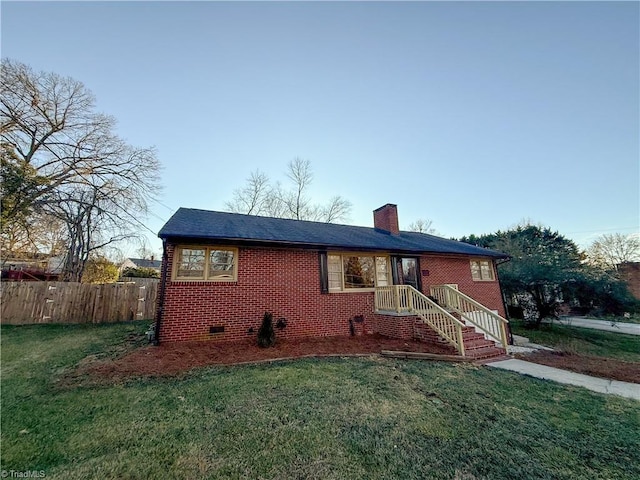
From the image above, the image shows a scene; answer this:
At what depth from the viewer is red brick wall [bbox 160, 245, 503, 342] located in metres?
7.08

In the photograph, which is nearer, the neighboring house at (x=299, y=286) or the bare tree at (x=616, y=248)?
the neighboring house at (x=299, y=286)

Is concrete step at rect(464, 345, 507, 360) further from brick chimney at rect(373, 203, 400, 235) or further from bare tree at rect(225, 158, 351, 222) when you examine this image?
bare tree at rect(225, 158, 351, 222)

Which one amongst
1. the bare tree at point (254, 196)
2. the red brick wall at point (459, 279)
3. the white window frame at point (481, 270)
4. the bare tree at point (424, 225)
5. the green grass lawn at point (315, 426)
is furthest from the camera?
the bare tree at point (424, 225)

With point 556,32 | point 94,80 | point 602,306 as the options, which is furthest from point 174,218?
point 602,306

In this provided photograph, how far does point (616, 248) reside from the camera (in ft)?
89.6

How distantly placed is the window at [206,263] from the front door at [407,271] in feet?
20.8

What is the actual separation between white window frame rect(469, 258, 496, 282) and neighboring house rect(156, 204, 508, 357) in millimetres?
2124

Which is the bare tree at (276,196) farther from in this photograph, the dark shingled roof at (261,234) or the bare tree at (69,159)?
the dark shingled roof at (261,234)

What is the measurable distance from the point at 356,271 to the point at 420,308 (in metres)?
2.59

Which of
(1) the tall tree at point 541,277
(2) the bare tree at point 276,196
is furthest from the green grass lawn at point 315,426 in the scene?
(2) the bare tree at point 276,196

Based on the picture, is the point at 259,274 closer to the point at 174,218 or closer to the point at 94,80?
the point at 174,218

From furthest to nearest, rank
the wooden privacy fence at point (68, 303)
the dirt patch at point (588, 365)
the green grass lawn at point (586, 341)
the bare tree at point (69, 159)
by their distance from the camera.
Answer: the bare tree at point (69, 159), the wooden privacy fence at point (68, 303), the green grass lawn at point (586, 341), the dirt patch at point (588, 365)

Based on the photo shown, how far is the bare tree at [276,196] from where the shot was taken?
24250 millimetres

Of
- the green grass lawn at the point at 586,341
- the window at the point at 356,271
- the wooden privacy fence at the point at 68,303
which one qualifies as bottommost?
the green grass lawn at the point at 586,341
